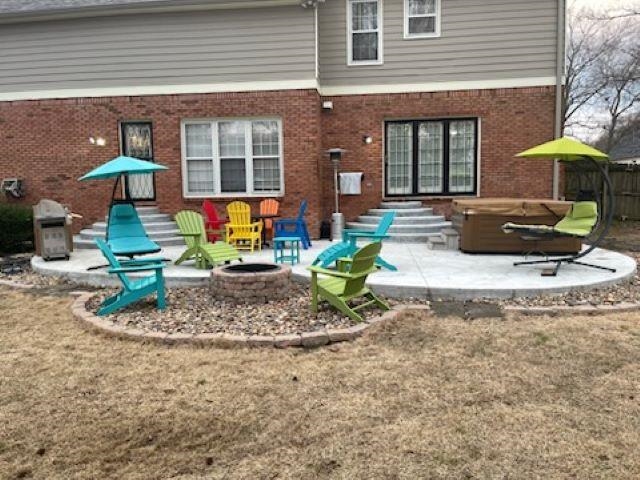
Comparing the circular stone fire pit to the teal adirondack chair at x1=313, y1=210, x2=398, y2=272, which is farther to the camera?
the teal adirondack chair at x1=313, y1=210, x2=398, y2=272

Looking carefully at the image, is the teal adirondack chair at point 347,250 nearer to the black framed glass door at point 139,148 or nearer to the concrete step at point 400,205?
the concrete step at point 400,205

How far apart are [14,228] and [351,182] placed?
23.2ft

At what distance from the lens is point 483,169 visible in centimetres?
Answer: 1152

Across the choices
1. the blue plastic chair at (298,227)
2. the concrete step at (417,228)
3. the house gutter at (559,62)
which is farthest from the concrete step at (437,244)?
the house gutter at (559,62)

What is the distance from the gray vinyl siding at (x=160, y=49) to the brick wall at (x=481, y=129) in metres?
1.68

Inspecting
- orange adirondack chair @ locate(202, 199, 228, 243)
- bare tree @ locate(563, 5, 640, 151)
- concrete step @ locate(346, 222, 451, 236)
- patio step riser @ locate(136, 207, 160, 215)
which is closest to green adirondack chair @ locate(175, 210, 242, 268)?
orange adirondack chair @ locate(202, 199, 228, 243)

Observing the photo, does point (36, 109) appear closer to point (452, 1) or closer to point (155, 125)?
point (155, 125)

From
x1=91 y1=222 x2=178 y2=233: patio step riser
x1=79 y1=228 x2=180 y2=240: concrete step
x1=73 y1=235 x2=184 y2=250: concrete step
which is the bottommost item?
x1=73 y1=235 x2=184 y2=250: concrete step

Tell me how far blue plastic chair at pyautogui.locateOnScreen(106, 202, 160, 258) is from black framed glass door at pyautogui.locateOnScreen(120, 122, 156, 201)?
3442 mm

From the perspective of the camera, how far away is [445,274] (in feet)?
23.0

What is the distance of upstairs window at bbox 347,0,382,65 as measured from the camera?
38.0ft

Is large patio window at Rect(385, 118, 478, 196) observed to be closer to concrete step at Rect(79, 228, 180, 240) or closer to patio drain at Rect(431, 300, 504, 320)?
concrete step at Rect(79, 228, 180, 240)

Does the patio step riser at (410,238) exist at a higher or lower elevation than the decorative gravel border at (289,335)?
higher

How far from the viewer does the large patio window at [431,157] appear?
11641 mm
